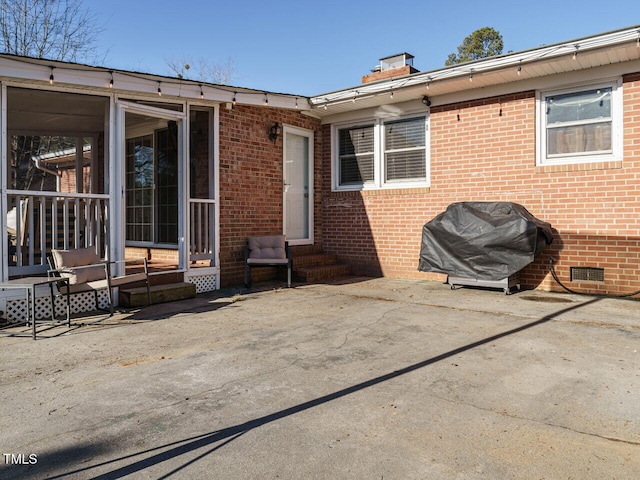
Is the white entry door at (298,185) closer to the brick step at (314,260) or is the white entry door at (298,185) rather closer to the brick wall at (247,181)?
the brick wall at (247,181)

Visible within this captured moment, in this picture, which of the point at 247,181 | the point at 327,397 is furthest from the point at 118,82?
the point at 327,397

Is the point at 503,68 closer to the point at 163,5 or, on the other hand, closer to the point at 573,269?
the point at 573,269

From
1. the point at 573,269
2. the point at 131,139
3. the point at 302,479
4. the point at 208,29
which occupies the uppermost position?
the point at 208,29

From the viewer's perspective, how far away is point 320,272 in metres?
8.38

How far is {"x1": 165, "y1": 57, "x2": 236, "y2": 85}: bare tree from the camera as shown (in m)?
23.2

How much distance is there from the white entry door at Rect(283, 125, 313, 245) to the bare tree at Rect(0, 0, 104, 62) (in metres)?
8.98

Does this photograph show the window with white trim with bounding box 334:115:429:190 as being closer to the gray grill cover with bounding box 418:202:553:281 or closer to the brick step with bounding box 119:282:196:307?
the gray grill cover with bounding box 418:202:553:281

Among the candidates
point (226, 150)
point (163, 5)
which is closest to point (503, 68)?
point (226, 150)

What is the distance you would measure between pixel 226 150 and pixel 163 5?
928 cm

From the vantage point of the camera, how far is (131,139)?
388 inches

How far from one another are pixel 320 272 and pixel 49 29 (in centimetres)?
1272

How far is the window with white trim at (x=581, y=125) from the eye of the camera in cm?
643

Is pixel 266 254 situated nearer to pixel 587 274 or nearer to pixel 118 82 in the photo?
pixel 118 82

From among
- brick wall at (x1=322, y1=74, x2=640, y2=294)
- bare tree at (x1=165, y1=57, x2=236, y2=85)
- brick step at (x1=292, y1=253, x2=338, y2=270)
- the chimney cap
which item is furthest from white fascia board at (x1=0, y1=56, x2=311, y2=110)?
bare tree at (x1=165, y1=57, x2=236, y2=85)
